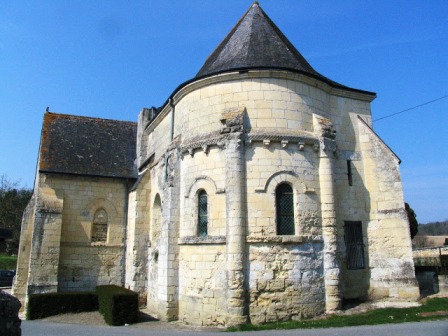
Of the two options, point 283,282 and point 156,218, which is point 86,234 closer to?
point 156,218

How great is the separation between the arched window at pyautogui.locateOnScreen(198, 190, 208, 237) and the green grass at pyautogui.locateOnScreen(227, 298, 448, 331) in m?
3.11

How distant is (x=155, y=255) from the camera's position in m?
15.0

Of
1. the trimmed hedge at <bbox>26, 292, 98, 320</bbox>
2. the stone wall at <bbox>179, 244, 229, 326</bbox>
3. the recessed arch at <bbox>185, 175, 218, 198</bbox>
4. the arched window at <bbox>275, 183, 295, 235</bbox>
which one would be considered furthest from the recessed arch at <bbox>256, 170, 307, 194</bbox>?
the trimmed hedge at <bbox>26, 292, 98, 320</bbox>

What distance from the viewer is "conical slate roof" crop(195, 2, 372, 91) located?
12406 millimetres

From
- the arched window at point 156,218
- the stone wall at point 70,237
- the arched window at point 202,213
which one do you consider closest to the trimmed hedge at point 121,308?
the arched window at point 202,213

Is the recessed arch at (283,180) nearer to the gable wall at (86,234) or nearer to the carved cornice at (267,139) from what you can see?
the carved cornice at (267,139)

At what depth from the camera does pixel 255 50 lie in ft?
42.3

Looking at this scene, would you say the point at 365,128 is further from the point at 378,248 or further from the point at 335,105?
the point at 378,248

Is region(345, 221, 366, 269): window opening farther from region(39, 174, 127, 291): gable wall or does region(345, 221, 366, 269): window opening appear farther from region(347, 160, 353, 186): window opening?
region(39, 174, 127, 291): gable wall

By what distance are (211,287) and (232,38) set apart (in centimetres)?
896

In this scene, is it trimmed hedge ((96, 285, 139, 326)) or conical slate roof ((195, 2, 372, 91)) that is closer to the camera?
trimmed hedge ((96, 285, 139, 326))

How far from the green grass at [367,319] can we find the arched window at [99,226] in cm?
1029

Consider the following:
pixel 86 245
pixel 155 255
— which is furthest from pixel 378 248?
pixel 86 245

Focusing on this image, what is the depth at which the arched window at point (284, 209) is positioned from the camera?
11.4 m
